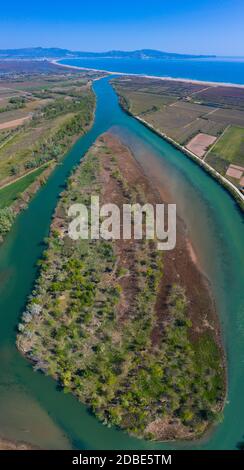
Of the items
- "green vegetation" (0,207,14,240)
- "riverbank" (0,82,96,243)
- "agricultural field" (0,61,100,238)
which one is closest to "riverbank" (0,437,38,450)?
"riverbank" (0,82,96,243)

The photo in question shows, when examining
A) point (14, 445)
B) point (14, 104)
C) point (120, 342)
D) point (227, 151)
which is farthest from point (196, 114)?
point (14, 445)

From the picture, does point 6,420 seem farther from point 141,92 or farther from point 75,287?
point 141,92

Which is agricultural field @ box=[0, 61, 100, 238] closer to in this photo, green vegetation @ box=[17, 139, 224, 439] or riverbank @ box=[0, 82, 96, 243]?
riverbank @ box=[0, 82, 96, 243]

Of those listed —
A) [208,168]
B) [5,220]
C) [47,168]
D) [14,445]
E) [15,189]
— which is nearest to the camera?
[14,445]

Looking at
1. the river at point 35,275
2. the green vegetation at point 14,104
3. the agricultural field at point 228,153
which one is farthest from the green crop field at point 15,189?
the green vegetation at point 14,104

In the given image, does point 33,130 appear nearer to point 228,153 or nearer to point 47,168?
point 47,168
